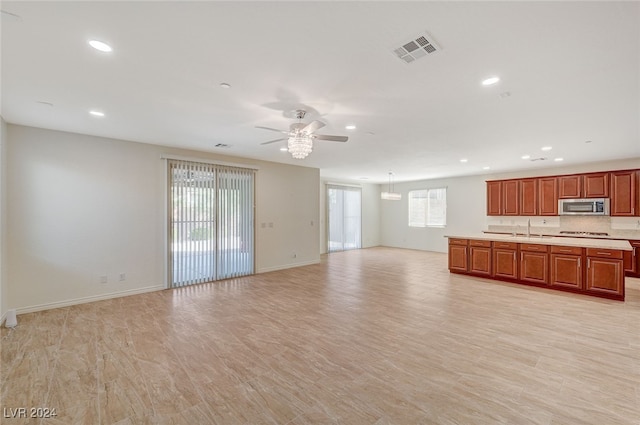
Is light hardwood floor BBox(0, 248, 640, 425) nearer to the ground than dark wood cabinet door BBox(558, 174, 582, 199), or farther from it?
nearer to the ground

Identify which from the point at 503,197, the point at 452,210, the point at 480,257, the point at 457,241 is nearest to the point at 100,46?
the point at 457,241

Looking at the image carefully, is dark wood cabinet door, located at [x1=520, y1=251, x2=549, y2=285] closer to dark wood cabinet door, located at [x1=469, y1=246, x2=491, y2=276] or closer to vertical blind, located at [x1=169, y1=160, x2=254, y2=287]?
dark wood cabinet door, located at [x1=469, y1=246, x2=491, y2=276]

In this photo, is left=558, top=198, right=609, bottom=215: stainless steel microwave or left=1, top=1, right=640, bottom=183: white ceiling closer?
left=1, top=1, right=640, bottom=183: white ceiling

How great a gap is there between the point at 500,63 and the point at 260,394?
3.56 m

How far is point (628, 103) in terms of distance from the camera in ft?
10.6

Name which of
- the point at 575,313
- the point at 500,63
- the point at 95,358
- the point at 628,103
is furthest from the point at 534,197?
the point at 95,358

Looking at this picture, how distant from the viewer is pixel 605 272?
188 inches

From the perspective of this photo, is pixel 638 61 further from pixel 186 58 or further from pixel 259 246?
pixel 259 246

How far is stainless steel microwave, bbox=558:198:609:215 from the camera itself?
6.70 meters

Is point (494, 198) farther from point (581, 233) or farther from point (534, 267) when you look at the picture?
point (534, 267)

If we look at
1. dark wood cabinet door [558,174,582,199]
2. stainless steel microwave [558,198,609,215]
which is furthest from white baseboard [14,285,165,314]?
dark wood cabinet door [558,174,582,199]

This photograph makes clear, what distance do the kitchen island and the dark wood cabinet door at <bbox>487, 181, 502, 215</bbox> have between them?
2700 millimetres

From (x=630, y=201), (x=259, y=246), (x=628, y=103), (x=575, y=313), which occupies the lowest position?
(x=575, y=313)

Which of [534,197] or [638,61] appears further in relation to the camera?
→ [534,197]
